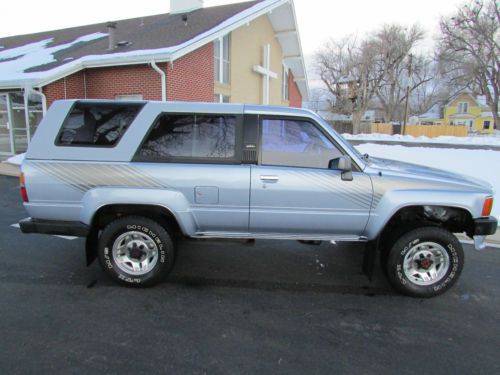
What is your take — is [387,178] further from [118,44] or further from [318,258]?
[118,44]

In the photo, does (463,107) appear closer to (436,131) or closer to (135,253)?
(436,131)

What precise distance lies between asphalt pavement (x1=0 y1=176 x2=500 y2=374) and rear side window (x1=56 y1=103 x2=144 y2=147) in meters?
1.48

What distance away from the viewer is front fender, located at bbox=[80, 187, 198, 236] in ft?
12.1

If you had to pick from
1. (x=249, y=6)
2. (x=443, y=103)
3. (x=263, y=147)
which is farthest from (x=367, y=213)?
→ (x=443, y=103)

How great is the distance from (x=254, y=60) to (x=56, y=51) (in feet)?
27.1

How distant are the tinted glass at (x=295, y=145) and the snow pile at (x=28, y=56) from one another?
38.4ft

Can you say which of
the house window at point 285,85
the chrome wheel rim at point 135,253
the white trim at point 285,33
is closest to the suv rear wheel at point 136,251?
the chrome wheel rim at point 135,253

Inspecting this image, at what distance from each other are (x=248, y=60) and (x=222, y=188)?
14044 mm

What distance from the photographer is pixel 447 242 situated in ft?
12.4

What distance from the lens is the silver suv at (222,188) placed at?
3699 mm

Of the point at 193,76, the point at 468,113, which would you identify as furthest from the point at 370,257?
the point at 468,113

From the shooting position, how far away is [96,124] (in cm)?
387

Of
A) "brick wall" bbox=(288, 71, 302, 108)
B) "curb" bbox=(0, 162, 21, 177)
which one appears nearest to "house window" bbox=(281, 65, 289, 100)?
"brick wall" bbox=(288, 71, 302, 108)

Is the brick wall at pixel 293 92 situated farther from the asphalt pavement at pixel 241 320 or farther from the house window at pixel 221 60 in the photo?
the asphalt pavement at pixel 241 320
